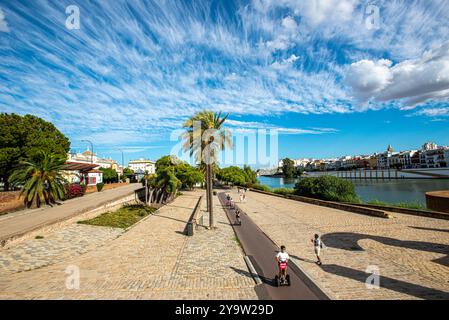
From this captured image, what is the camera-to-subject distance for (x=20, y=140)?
111 ft

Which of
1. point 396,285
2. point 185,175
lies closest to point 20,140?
point 185,175

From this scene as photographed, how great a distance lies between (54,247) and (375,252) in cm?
1617

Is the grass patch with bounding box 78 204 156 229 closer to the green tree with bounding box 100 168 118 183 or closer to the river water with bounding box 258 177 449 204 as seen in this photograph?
the river water with bounding box 258 177 449 204

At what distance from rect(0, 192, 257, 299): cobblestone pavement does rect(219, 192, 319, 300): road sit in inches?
22.3

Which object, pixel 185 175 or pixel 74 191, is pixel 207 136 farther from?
pixel 185 175

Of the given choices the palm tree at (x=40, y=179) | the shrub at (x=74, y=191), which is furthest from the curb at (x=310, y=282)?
the shrub at (x=74, y=191)

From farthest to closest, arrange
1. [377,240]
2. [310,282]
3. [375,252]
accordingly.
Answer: [377,240] → [375,252] → [310,282]

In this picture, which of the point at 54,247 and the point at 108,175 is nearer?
the point at 54,247

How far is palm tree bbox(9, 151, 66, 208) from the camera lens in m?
24.0

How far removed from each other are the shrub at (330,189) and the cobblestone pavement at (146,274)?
24.0 meters

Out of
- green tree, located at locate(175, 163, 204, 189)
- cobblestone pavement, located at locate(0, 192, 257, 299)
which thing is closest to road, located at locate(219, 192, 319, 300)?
cobblestone pavement, located at locate(0, 192, 257, 299)

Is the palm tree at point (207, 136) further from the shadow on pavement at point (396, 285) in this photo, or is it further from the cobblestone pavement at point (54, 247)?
the shadow on pavement at point (396, 285)
